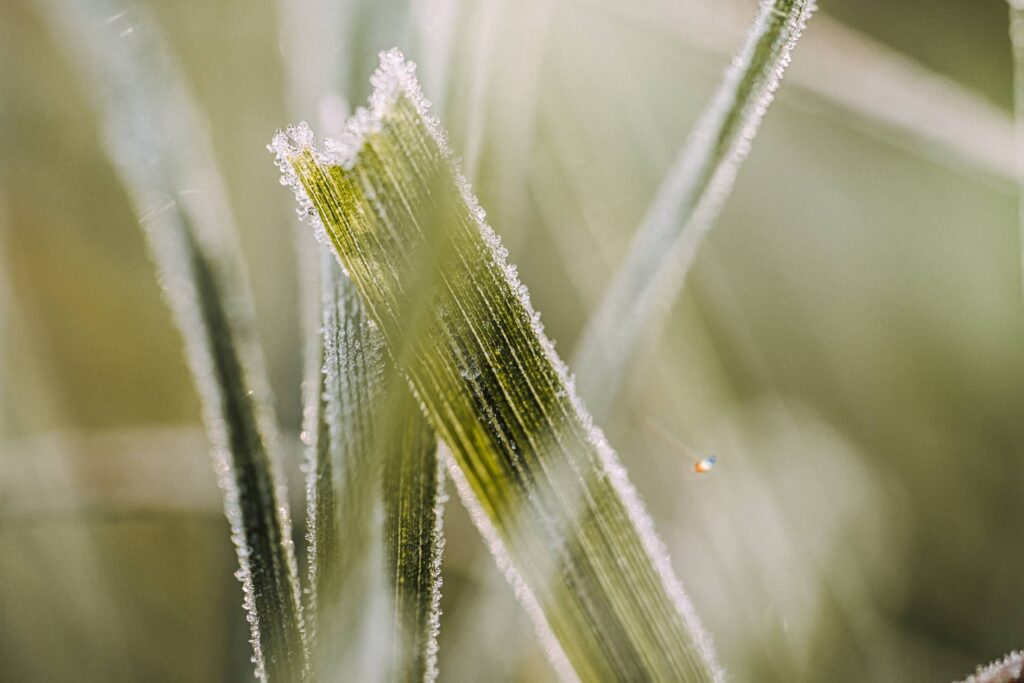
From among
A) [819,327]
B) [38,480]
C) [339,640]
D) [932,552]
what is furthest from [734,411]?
[38,480]

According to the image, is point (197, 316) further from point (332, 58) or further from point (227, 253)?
point (332, 58)

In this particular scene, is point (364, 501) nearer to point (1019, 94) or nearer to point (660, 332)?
point (660, 332)

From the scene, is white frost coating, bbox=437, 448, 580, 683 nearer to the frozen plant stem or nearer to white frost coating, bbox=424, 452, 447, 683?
white frost coating, bbox=424, 452, 447, 683

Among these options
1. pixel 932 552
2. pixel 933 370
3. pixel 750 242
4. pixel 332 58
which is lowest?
pixel 932 552

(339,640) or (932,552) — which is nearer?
(339,640)

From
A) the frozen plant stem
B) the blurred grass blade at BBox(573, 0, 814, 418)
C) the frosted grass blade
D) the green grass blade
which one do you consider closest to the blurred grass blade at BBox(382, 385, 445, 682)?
the green grass blade

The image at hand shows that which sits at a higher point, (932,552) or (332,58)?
(332,58)
